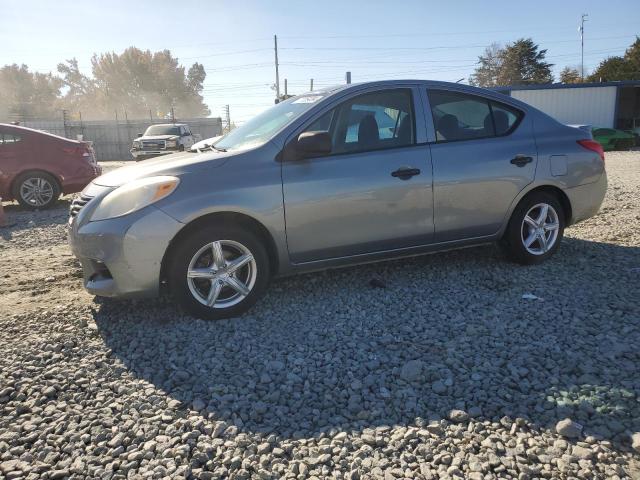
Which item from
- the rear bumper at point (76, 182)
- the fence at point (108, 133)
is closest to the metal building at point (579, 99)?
the fence at point (108, 133)

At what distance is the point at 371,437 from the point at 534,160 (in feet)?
10.9

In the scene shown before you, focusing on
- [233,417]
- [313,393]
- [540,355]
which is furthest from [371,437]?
[540,355]

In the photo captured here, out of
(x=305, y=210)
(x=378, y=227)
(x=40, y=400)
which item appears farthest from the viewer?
(x=378, y=227)

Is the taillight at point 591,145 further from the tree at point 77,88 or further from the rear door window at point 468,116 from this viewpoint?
the tree at point 77,88

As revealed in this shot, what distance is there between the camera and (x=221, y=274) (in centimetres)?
388

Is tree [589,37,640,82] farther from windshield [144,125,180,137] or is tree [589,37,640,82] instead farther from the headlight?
the headlight

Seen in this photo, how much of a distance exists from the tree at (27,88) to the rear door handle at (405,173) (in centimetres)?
9371

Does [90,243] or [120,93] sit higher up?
[120,93]

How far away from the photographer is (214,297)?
387 centimetres

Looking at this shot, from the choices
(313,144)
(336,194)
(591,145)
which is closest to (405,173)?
(336,194)

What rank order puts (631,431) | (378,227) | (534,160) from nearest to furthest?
(631,431), (378,227), (534,160)

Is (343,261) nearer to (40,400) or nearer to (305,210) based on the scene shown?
(305,210)

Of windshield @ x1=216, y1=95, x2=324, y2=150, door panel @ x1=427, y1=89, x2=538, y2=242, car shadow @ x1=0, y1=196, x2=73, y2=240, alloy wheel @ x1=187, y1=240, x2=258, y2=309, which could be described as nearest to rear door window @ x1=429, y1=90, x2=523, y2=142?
door panel @ x1=427, y1=89, x2=538, y2=242

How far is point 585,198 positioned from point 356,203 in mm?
2491
